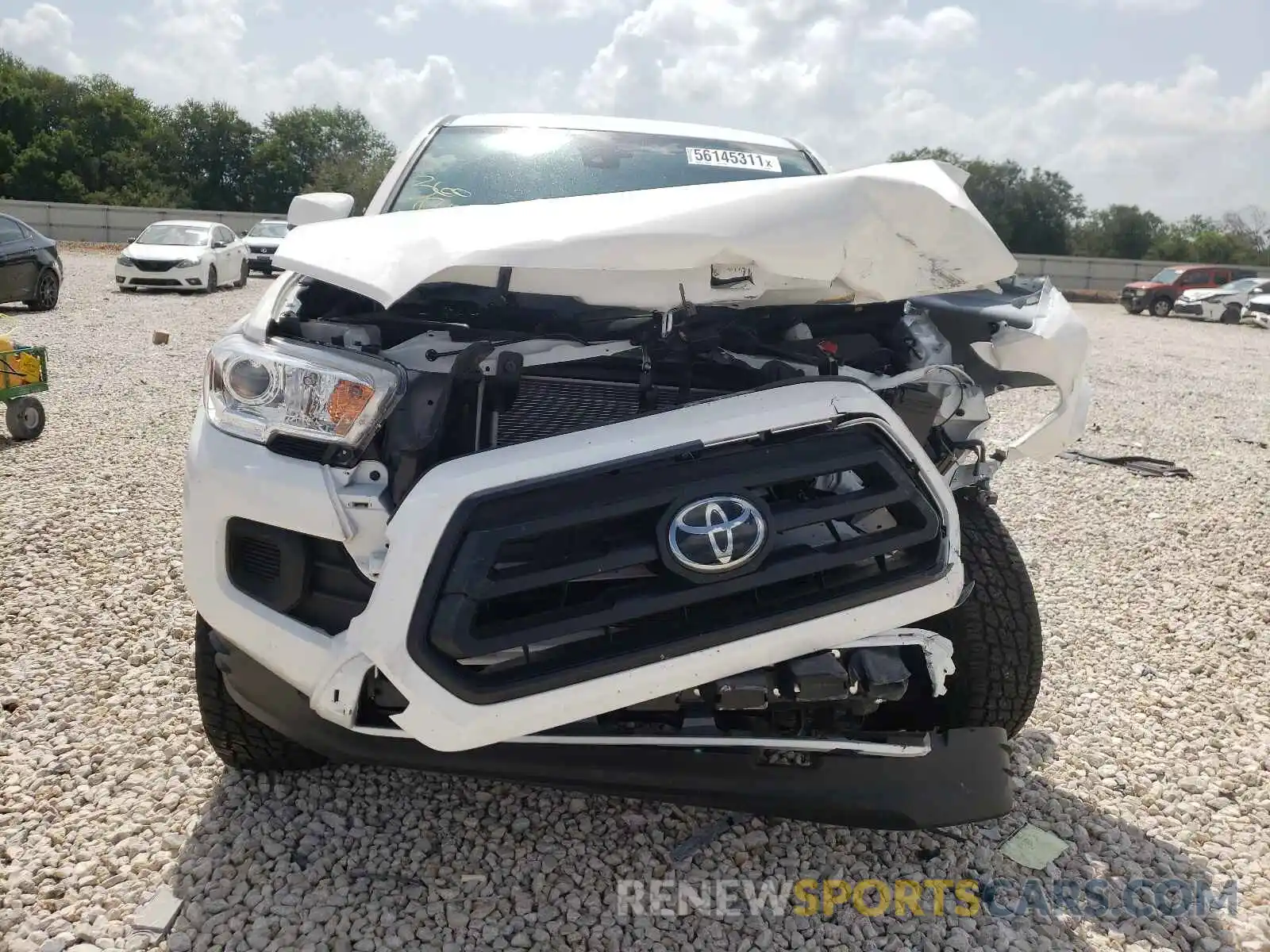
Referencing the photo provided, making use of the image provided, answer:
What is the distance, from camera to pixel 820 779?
2023 mm

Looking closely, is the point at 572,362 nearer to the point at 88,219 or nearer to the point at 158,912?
the point at 158,912

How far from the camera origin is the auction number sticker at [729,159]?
358cm

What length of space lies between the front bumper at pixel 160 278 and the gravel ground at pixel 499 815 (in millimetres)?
12102

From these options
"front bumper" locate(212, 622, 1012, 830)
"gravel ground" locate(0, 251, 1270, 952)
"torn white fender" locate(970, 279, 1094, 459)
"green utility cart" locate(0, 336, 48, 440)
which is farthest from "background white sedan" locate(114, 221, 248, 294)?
"torn white fender" locate(970, 279, 1094, 459)

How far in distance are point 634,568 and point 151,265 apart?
15.9 metres

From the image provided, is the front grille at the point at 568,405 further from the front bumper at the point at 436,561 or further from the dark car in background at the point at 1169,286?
the dark car in background at the point at 1169,286

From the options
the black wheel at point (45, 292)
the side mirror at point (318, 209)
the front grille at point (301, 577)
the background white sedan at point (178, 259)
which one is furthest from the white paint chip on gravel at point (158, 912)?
the background white sedan at point (178, 259)

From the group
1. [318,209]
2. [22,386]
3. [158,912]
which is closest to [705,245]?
[158,912]

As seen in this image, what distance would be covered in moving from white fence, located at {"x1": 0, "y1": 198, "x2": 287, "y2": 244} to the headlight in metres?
29.2

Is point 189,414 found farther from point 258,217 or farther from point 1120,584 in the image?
point 258,217

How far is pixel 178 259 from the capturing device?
603 inches

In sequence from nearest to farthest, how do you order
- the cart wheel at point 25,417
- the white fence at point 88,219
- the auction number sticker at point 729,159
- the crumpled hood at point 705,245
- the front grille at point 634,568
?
1. the front grille at point 634,568
2. the crumpled hood at point 705,245
3. the auction number sticker at point 729,159
4. the cart wheel at point 25,417
5. the white fence at point 88,219

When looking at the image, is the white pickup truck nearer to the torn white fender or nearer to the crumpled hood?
the crumpled hood

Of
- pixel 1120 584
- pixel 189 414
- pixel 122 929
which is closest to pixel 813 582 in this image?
pixel 122 929
